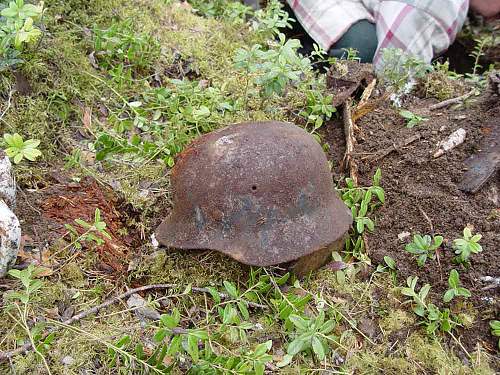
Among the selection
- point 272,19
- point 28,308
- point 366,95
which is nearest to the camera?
point 28,308

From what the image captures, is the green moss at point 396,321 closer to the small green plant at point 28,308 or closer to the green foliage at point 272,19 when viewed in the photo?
the small green plant at point 28,308

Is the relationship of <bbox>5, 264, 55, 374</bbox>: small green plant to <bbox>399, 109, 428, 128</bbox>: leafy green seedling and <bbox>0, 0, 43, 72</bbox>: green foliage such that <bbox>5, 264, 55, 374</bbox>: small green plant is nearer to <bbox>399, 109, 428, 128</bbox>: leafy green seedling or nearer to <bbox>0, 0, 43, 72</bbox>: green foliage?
<bbox>0, 0, 43, 72</bbox>: green foliage

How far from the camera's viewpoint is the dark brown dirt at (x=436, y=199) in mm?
2357

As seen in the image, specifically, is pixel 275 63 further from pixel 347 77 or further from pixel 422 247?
pixel 422 247

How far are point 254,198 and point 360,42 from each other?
2549 mm

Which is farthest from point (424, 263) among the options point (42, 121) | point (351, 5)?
point (351, 5)

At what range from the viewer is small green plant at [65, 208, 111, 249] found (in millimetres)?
2221

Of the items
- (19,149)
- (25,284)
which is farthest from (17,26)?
(25,284)

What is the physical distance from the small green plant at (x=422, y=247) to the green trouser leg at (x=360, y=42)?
221 cm

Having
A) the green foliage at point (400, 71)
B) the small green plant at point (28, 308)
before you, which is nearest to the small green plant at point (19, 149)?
the small green plant at point (28, 308)

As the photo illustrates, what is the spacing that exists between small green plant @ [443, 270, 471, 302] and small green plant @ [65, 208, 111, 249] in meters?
1.44

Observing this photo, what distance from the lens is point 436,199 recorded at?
102 inches

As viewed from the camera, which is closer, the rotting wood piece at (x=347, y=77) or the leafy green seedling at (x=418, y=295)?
the leafy green seedling at (x=418, y=295)

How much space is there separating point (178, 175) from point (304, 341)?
0.86 meters
